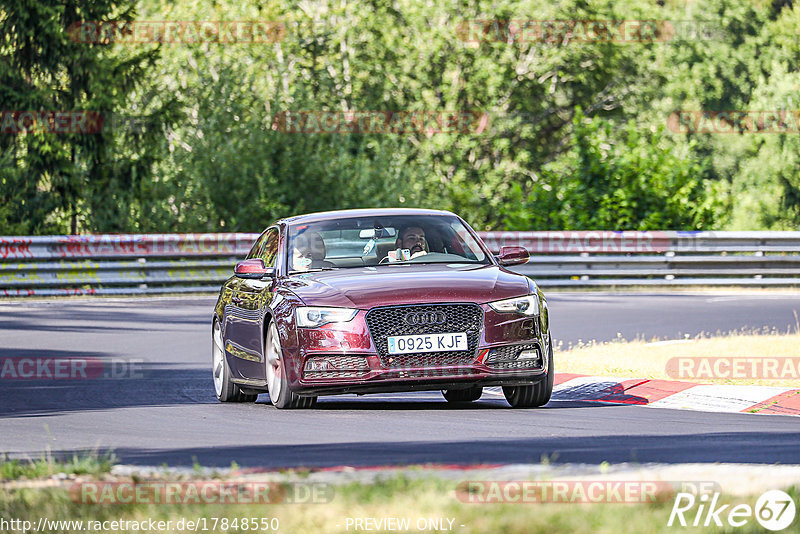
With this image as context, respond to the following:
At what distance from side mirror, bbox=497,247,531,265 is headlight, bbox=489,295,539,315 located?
25.7 inches

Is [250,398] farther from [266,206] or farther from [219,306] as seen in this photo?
[266,206]

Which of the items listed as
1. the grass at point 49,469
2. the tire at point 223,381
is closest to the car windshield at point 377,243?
the tire at point 223,381

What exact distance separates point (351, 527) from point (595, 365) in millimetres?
8868

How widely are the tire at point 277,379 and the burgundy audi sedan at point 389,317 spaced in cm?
1

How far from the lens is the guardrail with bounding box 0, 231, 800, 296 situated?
26719 mm

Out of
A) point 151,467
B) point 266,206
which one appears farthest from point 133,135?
point 151,467

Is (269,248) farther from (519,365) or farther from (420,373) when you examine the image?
(519,365)

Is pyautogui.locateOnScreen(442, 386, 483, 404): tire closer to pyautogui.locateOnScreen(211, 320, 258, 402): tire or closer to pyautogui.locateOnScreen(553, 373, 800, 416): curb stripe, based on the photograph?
pyautogui.locateOnScreen(553, 373, 800, 416): curb stripe

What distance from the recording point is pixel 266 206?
3441cm

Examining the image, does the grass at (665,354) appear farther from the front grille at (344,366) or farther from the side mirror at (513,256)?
the front grille at (344,366)

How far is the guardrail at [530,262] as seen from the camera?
26.7 meters

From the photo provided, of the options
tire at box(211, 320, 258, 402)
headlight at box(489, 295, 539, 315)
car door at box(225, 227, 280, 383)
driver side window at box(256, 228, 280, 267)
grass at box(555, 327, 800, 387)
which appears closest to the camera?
headlight at box(489, 295, 539, 315)

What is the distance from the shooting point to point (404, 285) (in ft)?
35.1

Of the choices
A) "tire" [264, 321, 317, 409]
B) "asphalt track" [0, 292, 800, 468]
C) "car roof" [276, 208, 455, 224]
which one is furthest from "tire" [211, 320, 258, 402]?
"car roof" [276, 208, 455, 224]
